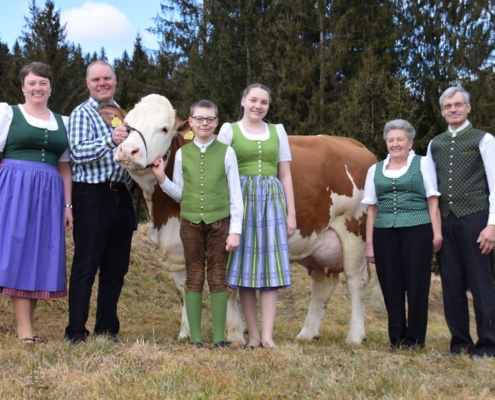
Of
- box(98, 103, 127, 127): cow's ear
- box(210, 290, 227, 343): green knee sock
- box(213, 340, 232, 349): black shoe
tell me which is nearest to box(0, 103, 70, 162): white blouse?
box(98, 103, 127, 127): cow's ear

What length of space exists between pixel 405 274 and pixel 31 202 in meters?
3.12

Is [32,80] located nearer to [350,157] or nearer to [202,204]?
[202,204]

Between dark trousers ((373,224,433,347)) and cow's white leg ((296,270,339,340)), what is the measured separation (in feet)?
4.74

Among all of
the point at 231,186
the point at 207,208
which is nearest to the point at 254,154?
the point at 231,186

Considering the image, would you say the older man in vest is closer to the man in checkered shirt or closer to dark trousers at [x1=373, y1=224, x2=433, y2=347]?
dark trousers at [x1=373, y1=224, x2=433, y2=347]

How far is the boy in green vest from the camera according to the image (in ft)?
15.4

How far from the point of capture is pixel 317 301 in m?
6.77

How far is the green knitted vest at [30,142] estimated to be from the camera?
464 centimetres

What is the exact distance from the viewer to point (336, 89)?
2450 centimetres

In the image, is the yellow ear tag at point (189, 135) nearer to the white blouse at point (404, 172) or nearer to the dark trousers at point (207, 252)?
the dark trousers at point (207, 252)

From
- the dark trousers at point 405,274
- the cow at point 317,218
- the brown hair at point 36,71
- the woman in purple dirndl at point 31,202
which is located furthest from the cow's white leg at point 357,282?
the brown hair at point 36,71

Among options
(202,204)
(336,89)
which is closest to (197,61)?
(336,89)

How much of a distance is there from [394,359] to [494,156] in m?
1.77

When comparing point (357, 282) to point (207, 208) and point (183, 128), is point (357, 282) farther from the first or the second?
point (183, 128)
